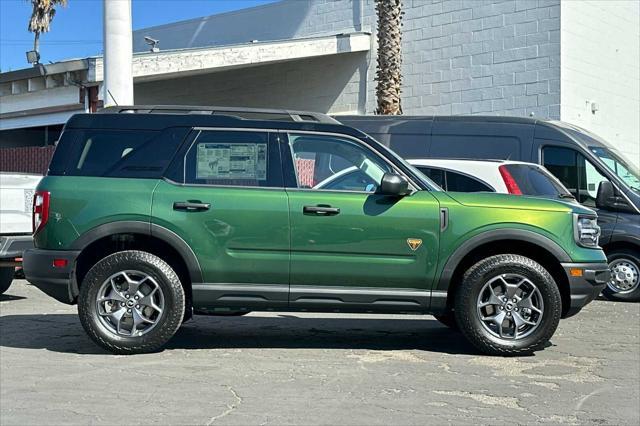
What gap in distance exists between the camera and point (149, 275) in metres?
6.43

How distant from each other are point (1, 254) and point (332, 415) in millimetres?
5557

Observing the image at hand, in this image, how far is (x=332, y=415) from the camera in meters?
4.96

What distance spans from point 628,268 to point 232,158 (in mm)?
6633

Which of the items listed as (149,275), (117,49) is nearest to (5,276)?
(149,275)

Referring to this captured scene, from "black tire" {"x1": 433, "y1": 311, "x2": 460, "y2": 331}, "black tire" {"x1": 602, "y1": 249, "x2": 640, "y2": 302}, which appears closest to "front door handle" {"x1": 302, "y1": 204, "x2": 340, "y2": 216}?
"black tire" {"x1": 433, "y1": 311, "x2": 460, "y2": 331}

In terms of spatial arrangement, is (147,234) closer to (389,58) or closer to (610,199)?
(610,199)

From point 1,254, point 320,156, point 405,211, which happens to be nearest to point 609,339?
point 405,211

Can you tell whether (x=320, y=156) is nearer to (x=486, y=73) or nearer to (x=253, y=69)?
(x=486, y=73)

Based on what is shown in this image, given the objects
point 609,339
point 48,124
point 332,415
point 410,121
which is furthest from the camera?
point 48,124

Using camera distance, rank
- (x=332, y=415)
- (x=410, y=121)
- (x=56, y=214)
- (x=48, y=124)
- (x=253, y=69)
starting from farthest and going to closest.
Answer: (x=253, y=69), (x=48, y=124), (x=410, y=121), (x=56, y=214), (x=332, y=415)

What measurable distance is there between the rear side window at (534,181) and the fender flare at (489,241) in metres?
2.40

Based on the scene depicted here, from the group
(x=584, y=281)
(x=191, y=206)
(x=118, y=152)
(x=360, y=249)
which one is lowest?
(x=584, y=281)

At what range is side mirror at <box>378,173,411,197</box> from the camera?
6.36 meters

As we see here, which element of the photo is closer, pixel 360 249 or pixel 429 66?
pixel 360 249
